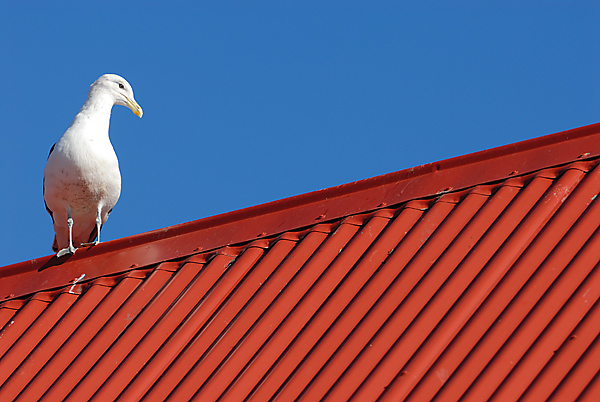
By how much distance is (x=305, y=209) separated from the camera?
5852 millimetres

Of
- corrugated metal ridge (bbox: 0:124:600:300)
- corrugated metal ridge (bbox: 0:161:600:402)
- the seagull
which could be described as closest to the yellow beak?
the seagull

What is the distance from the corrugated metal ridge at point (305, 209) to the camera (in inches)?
213

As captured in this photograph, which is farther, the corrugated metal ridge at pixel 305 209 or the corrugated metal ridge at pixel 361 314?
the corrugated metal ridge at pixel 305 209

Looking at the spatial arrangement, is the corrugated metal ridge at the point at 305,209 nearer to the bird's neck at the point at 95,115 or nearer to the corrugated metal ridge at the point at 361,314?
the corrugated metal ridge at the point at 361,314

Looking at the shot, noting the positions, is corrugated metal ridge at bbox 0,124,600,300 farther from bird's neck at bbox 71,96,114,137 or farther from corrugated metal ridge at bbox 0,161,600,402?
bird's neck at bbox 71,96,114,137

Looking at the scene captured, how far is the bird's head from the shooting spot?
24.7 feet

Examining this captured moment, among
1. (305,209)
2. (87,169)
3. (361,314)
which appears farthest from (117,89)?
(361,314)

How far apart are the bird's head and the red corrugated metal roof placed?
1.71m

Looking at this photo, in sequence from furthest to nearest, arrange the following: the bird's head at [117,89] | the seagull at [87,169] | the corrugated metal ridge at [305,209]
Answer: the bird's head at [117,89]
the seagull at [87,169]
the corrugated metal ridge at [305,209]

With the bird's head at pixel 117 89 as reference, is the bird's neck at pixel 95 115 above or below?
below

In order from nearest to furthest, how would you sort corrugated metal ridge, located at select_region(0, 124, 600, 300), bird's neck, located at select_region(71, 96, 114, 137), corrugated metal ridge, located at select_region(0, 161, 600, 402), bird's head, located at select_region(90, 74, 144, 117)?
corrugated metal ridge, located at select_region(0, 161, 600, 402) < corrugated metal ridge, located at select_region(0, 124, 600, 300) < bird's neck, located at select_region(71, 96, 114, 137) < bird's head, located at select_region(90, 74, 144, 117)

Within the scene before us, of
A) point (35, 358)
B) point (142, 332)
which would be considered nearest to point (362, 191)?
point (142, 332)

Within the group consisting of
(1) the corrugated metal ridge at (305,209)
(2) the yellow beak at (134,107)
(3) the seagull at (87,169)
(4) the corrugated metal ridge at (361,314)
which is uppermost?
(2) the yellow beak at (134,107)

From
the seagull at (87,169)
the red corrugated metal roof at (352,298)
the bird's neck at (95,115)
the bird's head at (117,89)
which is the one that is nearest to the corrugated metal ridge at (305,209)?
the red corrugated metal roof at (352,298)
